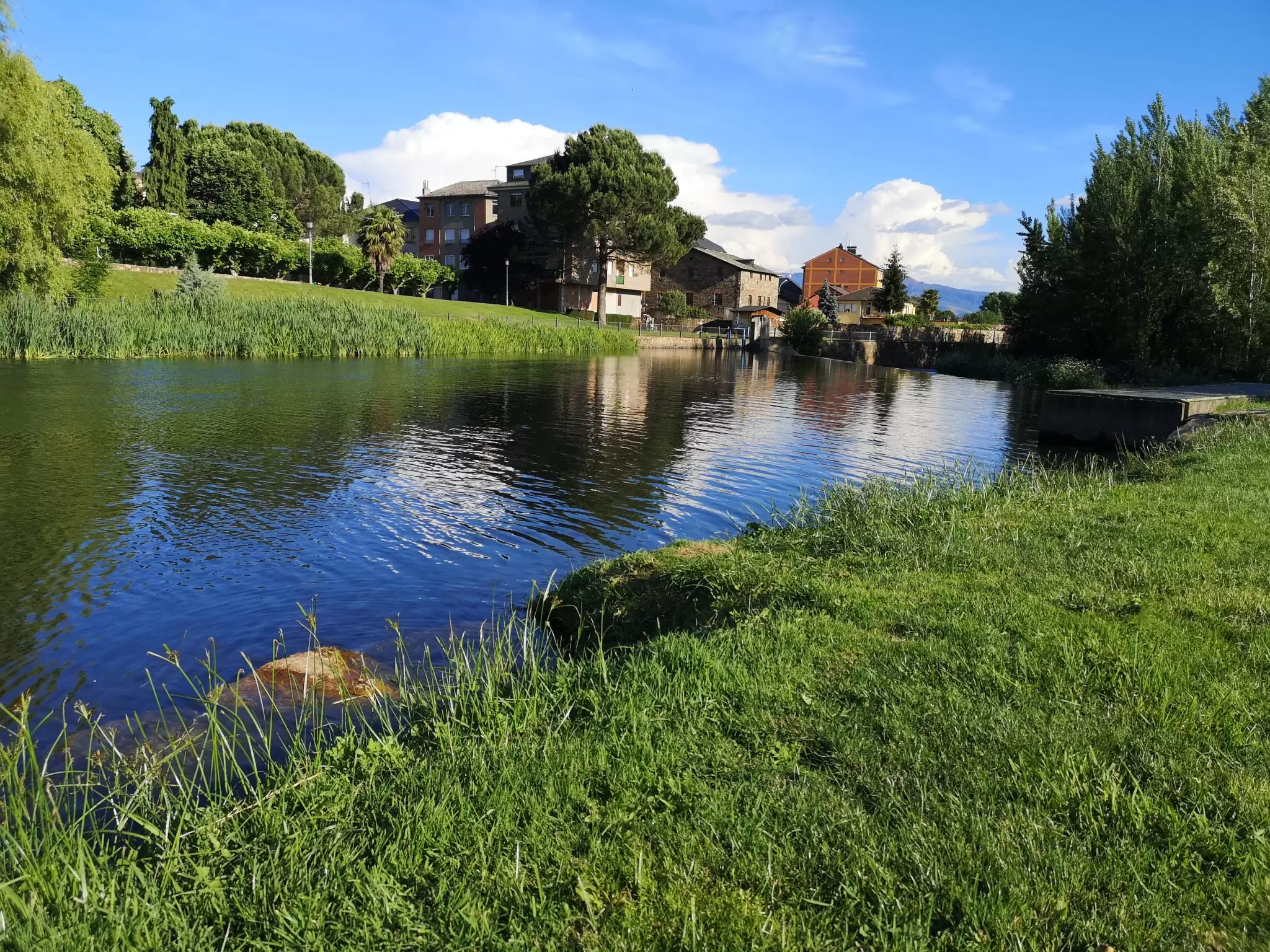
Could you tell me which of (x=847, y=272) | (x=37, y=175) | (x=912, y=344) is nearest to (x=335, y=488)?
(x=37, y=175)

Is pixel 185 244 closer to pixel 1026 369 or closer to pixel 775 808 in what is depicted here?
pixel 1026 369

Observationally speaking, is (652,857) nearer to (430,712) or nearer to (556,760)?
(556,760)

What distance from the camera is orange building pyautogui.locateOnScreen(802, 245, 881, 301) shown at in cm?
14112

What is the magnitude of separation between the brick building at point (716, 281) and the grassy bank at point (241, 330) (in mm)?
47976

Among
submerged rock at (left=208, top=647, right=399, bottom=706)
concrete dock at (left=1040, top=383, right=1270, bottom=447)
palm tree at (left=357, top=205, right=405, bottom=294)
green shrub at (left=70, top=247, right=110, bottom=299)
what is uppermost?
palm tree at (left=357, top=205, right=405, bottom=294)

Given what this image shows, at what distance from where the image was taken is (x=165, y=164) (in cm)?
6894

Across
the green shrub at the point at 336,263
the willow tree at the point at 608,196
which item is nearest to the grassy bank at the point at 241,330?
the green shrub at the point at 336,263

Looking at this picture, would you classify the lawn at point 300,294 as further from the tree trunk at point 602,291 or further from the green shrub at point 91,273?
the tree trunk at point 602,291

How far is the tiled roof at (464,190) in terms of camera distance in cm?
9356

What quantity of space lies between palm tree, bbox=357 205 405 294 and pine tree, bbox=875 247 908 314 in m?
56.4

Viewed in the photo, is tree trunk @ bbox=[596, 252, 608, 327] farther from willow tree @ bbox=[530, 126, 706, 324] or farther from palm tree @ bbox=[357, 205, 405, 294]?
palm tree @ bbox=[357, 205, 405, 294]

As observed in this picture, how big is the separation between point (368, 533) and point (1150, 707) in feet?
32.6

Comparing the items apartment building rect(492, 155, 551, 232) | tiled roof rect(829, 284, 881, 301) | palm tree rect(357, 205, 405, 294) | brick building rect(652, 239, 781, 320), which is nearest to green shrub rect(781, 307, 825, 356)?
brick building rect(652, 239, 781, 320)

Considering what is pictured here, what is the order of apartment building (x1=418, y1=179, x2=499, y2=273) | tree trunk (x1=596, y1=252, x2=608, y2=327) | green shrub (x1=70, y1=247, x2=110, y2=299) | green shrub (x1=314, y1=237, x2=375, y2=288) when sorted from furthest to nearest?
apartment building (x1=418, y1=179, x2=499, y2=273) → tree trunk (x1=596, y1=252, x2=608, y2=327) → green shrub (x1=314, y1=237, x2=375, y2=288) → green shrub (x1=70, y1=247, x2=110, y2=299)
